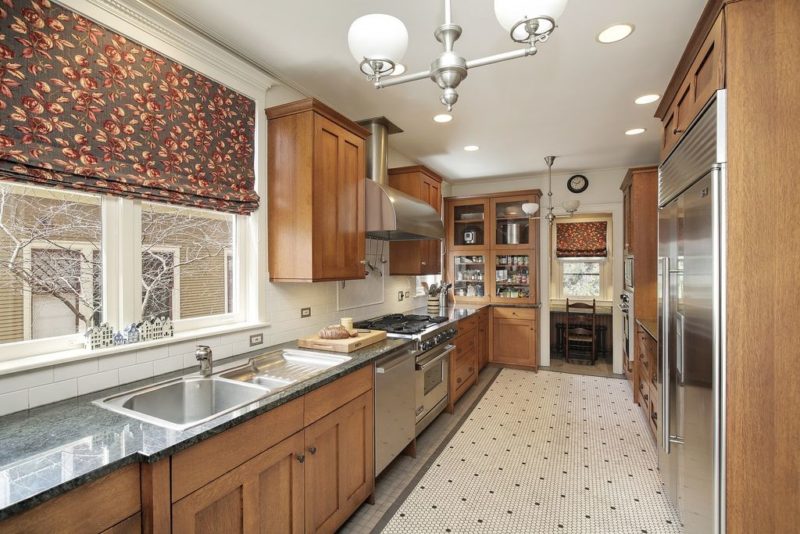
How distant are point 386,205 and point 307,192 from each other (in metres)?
0.71

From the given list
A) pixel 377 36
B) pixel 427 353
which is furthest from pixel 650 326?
pixel 377 36

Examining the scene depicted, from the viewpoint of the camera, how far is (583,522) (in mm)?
2137

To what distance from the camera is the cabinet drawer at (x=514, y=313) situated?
498 centimetres

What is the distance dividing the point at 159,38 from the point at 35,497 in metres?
1.97

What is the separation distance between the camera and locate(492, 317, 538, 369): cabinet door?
4992mm

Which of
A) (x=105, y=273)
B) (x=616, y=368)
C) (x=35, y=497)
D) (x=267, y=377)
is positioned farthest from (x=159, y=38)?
(x=616, y=368)

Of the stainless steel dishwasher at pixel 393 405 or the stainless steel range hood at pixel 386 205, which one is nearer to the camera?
the stainless steel dishwasher at pixel 393 405

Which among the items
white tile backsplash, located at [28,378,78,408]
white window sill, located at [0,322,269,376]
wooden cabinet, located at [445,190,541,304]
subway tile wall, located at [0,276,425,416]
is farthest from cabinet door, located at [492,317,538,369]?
white tile backsplash, located at [28,378,78,408]

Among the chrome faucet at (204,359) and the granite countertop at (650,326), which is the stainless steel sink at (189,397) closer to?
the chrome faucet at (204,359)

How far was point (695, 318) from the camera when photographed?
5.39 feet

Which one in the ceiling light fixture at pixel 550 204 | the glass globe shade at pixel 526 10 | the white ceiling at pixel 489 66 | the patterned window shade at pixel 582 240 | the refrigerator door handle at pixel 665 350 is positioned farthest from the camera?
the patterned window shade at pixel 582 240

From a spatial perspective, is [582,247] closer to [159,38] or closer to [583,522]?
[583,522]

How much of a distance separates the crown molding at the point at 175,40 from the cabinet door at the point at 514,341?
156 inches

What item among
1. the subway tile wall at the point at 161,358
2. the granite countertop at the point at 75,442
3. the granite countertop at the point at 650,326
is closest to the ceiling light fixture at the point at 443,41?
the granite countertop at the point at 75,442
